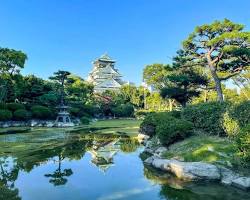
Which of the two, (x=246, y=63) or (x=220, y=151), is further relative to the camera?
(x=246, y=63)

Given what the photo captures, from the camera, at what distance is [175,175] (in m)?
9.66

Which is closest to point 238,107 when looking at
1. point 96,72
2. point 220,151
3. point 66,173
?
point 220,151

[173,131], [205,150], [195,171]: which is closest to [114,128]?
[173,131]

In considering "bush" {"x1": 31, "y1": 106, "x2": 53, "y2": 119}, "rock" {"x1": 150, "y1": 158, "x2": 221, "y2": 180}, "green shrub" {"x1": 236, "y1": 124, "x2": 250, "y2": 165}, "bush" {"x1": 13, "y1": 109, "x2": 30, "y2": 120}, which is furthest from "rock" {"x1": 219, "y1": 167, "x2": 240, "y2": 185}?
"bush" {"x1": 31, "y1": 106, "x2": 53, "y2": 119}

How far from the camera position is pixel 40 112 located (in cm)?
3594

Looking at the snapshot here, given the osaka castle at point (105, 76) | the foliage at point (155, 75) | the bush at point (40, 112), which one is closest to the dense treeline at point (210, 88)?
the bush at point (40, 112)

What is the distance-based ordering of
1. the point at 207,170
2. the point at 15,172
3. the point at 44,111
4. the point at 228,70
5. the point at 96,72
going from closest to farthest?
the point at 207,170
the point at 15,172
the point at 228,70
the point at 44,111
the point at 96,72

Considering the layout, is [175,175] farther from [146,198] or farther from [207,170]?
[146,198]

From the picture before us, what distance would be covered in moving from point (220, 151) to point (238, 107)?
→ 2.52m

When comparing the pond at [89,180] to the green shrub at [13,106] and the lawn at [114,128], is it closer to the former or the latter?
the lawn at [114,128]

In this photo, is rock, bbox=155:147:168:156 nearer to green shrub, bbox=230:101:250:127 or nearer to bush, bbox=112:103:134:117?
green shrub, bbox=230:101:250:127

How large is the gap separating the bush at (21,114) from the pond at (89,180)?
2013cm

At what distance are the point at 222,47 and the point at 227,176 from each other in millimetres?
13939

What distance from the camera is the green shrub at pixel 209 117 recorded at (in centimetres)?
1319
